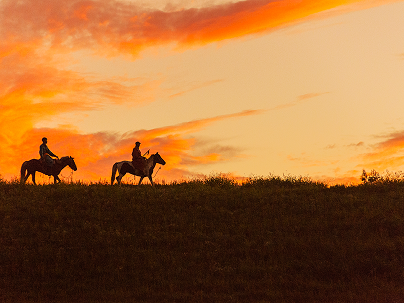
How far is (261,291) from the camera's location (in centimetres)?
1639

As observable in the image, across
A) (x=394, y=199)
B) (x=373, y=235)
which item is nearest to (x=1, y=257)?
(x=373, y=235)

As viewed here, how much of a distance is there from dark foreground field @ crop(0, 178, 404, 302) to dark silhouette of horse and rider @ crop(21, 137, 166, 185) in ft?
10.1

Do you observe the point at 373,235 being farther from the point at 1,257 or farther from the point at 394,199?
the point at 1,257

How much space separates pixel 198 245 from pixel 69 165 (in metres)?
16.6

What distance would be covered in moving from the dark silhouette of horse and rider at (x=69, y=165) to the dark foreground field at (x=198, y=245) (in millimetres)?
3081

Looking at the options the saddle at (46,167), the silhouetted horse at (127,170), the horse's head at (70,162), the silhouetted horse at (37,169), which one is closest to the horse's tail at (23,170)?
the silhouetted horse at (37,169)

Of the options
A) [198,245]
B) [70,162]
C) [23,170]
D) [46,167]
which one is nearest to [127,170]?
[70,162]

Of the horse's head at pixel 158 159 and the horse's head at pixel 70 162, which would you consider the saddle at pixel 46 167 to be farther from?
the horse's head at pixel 158 159

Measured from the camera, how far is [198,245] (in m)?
20.6

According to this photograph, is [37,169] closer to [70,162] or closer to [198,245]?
[70,162]

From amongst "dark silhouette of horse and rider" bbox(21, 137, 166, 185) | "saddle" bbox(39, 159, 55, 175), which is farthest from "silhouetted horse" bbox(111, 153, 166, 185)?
"saddle" bbox(39, 159, 55, 175)

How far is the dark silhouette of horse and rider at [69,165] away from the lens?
32188mm

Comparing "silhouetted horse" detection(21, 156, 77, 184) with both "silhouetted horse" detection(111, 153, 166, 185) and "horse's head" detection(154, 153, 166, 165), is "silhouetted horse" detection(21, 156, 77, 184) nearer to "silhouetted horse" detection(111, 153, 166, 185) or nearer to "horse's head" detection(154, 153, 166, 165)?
"silhouetted horse" detection(111, 153, 166, 185)

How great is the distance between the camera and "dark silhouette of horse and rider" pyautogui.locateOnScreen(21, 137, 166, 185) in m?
32.2
